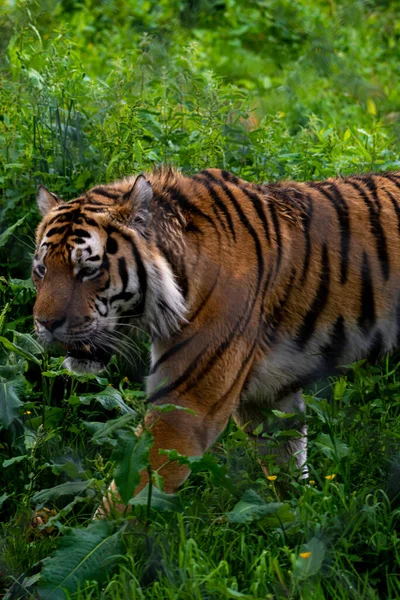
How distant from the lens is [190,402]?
10.3ft

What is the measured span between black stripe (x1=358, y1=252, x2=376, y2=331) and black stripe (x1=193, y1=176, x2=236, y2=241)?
1.66ft

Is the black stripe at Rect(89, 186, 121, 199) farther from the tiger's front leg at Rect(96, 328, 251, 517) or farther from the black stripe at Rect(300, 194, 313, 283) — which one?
the black stripe at Rect(300, 194, 313, 283)

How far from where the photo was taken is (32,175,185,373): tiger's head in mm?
3139

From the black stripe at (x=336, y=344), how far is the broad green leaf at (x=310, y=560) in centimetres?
98

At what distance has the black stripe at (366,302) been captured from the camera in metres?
3.51

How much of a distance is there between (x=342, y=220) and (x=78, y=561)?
157 cm

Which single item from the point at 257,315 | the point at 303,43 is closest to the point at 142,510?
the point at 257,315

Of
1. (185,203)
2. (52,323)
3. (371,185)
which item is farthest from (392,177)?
(52,323)

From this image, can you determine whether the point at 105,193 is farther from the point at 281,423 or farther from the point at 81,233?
the point at 281,423

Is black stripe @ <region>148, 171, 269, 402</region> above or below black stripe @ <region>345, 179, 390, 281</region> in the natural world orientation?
below

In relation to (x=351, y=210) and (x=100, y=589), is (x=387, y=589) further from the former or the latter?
(x=351, y=210)

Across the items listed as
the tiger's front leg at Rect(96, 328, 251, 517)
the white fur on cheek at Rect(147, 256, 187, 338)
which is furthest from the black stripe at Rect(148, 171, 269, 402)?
the white fur on cheek at Rect(147, 256, 187, 338)

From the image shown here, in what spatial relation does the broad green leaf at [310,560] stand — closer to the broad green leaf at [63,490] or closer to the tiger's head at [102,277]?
the broad green leaf at [63,490]

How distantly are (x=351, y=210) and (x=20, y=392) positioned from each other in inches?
52.5
